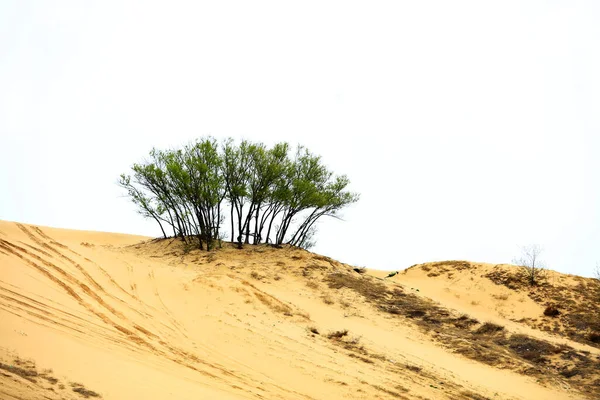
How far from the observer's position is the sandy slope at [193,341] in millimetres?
5598

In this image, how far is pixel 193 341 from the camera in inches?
332

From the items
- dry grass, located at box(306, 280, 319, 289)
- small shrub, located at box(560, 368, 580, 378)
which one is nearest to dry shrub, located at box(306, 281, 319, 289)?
dry grass, located at box(306, 280, 319, 289)

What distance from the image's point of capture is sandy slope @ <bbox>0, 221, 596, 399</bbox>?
18.4 ft

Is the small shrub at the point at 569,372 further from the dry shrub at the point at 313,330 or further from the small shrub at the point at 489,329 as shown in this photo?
the dry shrub at the point at 313,330

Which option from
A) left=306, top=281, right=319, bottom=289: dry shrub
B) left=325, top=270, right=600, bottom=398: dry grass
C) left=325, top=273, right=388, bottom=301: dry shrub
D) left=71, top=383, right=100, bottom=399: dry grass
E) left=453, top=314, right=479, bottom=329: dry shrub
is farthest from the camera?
left=325, top=273, right=388, bottom=301: dry shrub

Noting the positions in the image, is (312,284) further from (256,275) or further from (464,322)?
(464,322)

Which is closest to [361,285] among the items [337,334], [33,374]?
[337,334]

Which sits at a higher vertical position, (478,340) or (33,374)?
(478,340)

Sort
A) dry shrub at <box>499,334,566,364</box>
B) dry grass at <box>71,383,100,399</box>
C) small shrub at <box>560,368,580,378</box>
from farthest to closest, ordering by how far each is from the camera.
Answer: dry shrub at <box>499,334,566,364</box>, small shrub at <box>560,368,580,378</box>, dry grass at <box>71,383,100,399</box>

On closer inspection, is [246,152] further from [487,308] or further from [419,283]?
[487,308]

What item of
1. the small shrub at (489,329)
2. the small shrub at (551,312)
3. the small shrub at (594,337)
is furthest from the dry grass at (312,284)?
the small shrub at (594,337)

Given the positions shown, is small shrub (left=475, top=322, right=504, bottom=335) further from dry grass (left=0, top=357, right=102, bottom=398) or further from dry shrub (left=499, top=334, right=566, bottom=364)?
dry grass (left=0, top=357, right=102, bottom=398)

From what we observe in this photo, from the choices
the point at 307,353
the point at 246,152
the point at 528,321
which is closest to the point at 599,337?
the point at 528,321

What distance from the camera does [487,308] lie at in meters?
18.7
